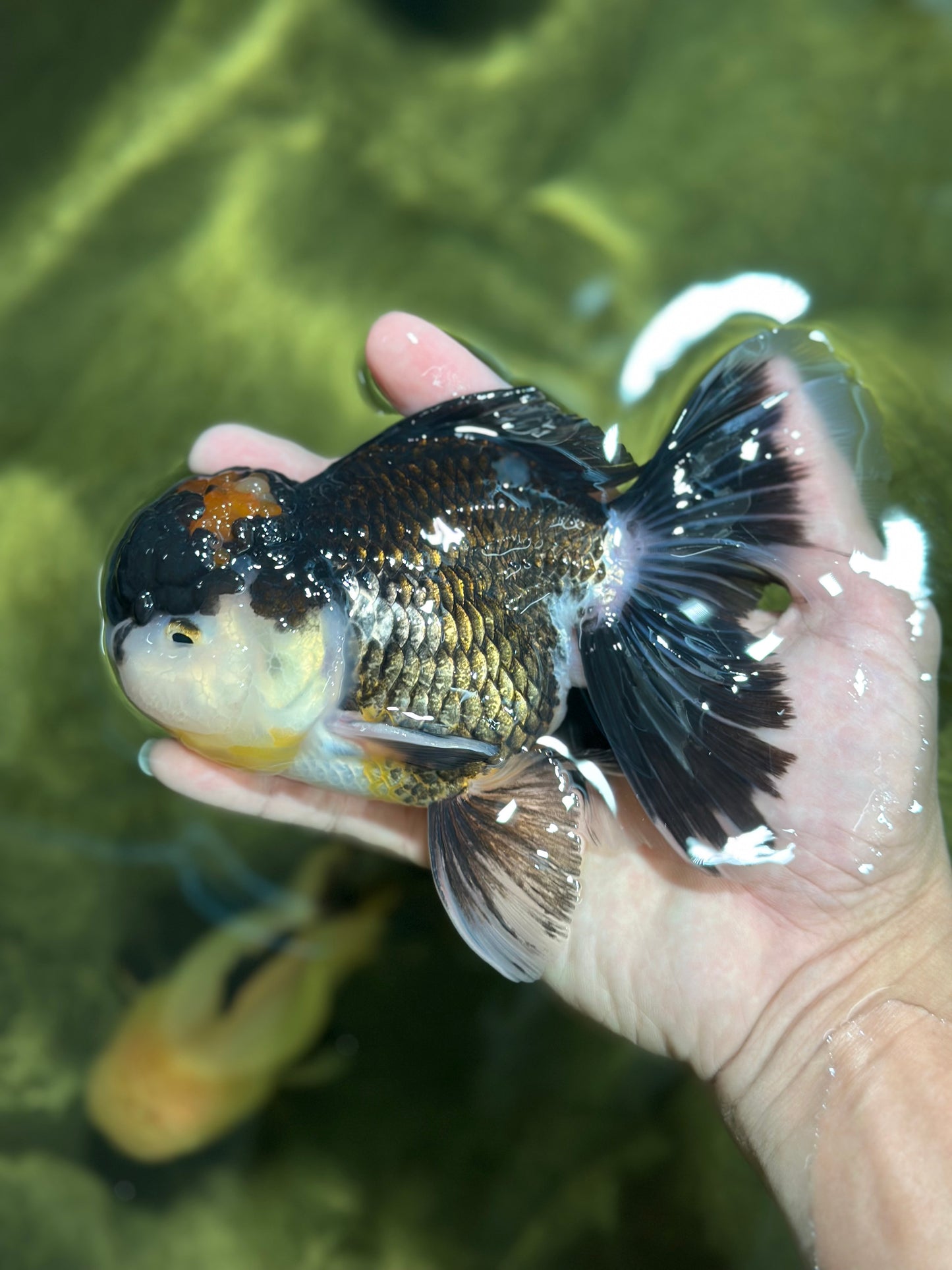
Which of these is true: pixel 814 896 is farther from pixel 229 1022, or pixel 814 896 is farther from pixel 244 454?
pixel 229 1022

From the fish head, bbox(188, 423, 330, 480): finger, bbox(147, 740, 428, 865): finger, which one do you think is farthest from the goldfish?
bbox(188, 423, 330, 480): finger

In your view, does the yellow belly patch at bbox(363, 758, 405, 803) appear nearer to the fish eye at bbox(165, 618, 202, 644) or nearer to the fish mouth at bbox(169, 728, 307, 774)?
the fish mouth at bbox(169, 728, 307, 774)

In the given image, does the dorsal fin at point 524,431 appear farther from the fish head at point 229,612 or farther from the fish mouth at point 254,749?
the fish mouth at point 254,749

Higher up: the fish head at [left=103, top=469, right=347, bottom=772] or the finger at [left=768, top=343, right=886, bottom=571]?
the finger at [left=768, top=343, right=886, bottom=571]

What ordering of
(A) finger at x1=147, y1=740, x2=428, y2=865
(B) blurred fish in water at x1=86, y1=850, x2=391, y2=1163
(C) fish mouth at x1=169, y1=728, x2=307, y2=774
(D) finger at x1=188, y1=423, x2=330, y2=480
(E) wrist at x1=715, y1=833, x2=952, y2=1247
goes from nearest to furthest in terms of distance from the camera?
(E) wrist at x1=715, y1=833, x2=952, y2=1247, (C) fish mouth at x1=169, y1=728, x2=307, y2=774, (A) finger at x1=147, y1=740, x2=428, y2=865, (D) finger at x1=188, y1=423, x2=330, y2=480, (B) blurred fish in water at x1=86, y1=850, x2=391, y2=1163

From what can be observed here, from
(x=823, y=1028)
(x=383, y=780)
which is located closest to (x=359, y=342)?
(x=383, y=780)

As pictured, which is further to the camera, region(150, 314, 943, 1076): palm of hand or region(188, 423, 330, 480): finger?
region(188, 423, 330, 480): finger
